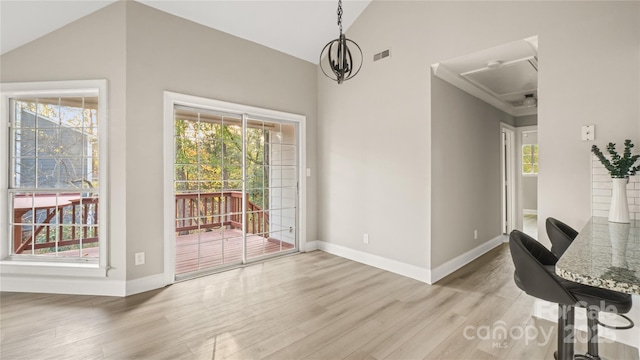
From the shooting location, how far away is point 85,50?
3020mm

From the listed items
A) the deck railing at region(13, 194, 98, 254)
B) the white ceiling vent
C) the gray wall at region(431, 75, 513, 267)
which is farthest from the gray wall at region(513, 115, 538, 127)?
the deck railing at region(13, 194, 98, 254)

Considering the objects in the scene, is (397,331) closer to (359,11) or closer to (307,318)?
(307,318)

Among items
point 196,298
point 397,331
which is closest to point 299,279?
point 196,298

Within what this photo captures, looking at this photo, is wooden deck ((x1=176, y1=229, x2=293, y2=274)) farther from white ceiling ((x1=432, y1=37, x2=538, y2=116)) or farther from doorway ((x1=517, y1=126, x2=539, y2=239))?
doorway ((x1=517, y1=126, x2=539, y2=239))

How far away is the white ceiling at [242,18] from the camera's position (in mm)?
2809

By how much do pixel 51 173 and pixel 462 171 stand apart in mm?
4988

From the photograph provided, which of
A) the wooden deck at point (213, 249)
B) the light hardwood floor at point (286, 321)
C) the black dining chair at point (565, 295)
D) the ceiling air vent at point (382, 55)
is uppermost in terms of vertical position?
the ceiling air vent at point (382, 55)

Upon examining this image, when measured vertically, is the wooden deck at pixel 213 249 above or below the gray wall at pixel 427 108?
below

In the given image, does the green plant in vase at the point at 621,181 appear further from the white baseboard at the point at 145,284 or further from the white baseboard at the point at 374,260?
the white baseboard at the point at 145,284

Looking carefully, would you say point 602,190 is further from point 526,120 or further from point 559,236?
point 526,120

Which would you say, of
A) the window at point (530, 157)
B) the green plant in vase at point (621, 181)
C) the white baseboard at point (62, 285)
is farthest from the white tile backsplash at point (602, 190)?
the window at point (530, 157)

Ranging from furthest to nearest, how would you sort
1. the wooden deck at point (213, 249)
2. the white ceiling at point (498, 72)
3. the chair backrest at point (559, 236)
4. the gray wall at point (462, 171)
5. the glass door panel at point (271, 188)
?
the glass door panel at point (271, 188) → the wooden deck at point (213, 249) → the gray wall at point (462, 171) → the white ceiling at point (498, 72) → the chair backrest at point (559, 236)

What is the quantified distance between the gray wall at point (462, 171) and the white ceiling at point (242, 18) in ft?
5.82

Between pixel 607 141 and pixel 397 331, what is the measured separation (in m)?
2.23
